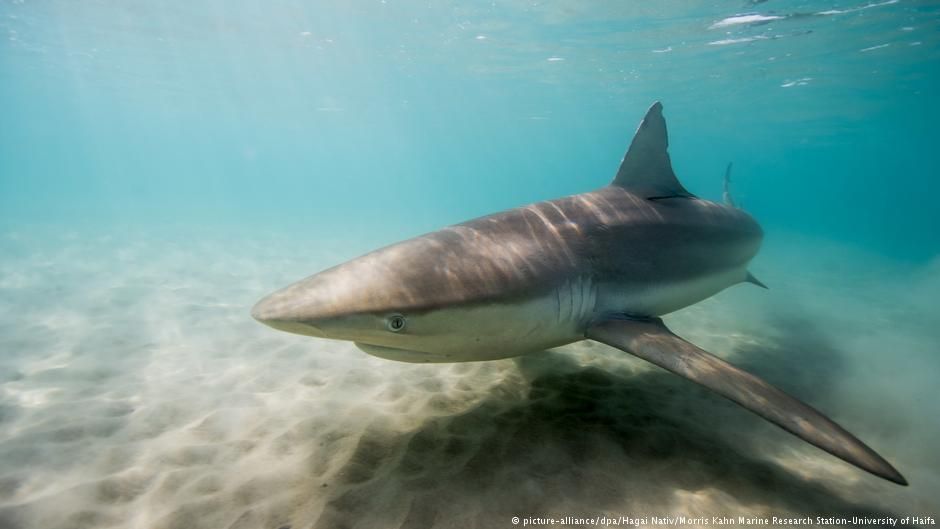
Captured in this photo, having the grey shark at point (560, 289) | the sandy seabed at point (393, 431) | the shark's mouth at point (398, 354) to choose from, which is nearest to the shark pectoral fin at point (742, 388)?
the grey shark at point (560, 289)

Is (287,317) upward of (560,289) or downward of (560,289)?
upward

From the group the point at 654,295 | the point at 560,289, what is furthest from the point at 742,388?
the point at 654,295

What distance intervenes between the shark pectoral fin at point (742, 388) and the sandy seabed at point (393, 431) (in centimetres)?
59

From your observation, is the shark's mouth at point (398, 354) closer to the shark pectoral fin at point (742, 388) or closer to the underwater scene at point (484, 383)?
the underwater scene at point (484, 383)

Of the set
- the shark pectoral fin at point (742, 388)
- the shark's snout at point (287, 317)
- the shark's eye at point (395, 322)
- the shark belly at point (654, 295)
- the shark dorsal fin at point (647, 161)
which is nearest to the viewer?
the shark pectoral fin at point (742, 388)

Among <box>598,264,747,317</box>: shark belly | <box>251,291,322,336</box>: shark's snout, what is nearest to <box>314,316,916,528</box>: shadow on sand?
<box>598,264,747,317</box>: shark belly

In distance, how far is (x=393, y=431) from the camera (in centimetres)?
311

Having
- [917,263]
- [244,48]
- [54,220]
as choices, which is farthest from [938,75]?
[54,220]

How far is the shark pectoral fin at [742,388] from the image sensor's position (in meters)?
1.96

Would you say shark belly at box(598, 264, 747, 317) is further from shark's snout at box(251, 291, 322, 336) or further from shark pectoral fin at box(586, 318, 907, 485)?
shark's snout at box(251, 291, 322, 336)

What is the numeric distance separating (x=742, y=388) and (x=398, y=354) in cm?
191

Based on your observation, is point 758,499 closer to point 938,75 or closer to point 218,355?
point 218,355

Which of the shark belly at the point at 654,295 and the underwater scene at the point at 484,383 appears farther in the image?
the shark belly at the point at 654,295

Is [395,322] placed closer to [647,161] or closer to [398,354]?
[398,354]
